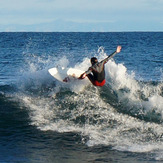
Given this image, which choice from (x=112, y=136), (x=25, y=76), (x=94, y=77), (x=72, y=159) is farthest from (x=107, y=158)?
(x=25, y=76)

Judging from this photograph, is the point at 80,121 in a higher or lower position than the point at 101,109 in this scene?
lower

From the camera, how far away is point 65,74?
14.2 m

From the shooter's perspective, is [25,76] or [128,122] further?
[25,76]

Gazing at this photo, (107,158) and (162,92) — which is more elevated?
(162,92)

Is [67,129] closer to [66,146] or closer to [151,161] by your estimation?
[66,146]

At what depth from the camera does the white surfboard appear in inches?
554

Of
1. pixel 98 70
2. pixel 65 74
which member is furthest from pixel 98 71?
pixel 65 74

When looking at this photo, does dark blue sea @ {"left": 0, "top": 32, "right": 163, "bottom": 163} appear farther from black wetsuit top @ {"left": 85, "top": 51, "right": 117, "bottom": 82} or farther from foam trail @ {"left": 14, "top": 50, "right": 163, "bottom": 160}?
black wetsuit top @ {"left": 85, "top": 51, "right": 117, "bottom": 82}

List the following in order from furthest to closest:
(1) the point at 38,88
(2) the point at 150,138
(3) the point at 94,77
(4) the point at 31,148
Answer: (1) the point at 38,88 < (3) the point at 94,77 < (2) the point at 150,138 < (4) the point at 31,148

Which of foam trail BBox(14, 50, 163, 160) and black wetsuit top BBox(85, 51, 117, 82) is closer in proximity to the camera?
foam trail BBox(14, 50, 163, 160)

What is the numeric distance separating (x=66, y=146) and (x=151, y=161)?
2448mm

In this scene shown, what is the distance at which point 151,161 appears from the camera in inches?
324

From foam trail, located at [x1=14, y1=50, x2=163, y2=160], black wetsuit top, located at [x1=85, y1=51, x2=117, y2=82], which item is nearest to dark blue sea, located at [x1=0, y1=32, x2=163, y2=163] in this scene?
foam trail, located at [x1=14, y1=50, x2=163, y2=160]

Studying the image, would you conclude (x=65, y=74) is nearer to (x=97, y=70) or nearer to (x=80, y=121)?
(x=97, y=70)
